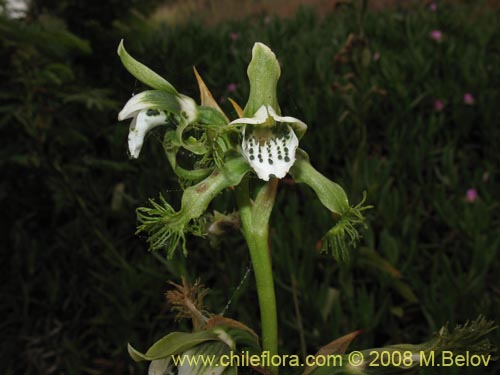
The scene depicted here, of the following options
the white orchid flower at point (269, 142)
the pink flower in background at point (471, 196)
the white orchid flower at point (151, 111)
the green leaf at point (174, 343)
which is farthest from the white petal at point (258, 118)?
the pink flower in background at point (471, 196)

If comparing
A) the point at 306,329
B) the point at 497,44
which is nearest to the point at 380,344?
the point at 306,329

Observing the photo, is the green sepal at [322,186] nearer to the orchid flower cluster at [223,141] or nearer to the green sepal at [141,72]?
the orchid flower cluster at [223,141]

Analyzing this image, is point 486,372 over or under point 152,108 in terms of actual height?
under

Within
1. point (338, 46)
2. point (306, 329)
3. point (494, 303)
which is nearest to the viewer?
point (494, 303)

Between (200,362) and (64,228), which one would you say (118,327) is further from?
(200,362)

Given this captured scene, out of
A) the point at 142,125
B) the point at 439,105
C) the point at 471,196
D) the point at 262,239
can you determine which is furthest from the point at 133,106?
the point at 439,105

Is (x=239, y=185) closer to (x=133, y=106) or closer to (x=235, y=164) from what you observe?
(x=235, y=164)

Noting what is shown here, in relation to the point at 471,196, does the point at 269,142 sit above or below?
above
